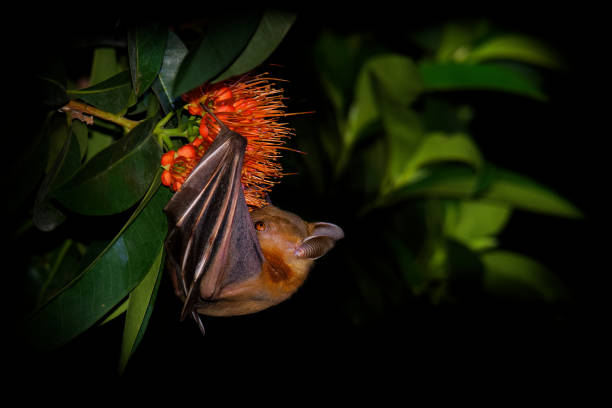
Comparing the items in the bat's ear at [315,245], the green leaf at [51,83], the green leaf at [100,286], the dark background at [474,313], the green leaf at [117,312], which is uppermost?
the green leaf at [51,83]

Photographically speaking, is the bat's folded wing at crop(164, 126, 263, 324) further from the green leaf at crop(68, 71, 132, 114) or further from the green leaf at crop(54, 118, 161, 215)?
the green leaf at crop(68, 71, 132, 114)

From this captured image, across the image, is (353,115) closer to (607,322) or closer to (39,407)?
(39,407)

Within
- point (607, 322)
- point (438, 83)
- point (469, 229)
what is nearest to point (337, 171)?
point (438, 83)

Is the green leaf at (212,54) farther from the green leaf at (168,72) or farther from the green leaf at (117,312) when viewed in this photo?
the green leaf at (117,312)

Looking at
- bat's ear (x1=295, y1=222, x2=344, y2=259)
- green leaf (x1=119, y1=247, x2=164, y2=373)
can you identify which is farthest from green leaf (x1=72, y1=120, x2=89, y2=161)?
bat's ear (x1=295, y1=222, x2=344, y2=259)

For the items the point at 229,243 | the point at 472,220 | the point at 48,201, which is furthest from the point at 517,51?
the point at 48,201

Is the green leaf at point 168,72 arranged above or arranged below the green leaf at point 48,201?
above

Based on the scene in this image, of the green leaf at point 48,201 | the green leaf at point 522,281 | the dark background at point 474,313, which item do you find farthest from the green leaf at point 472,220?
the green leaf at point 48,201
